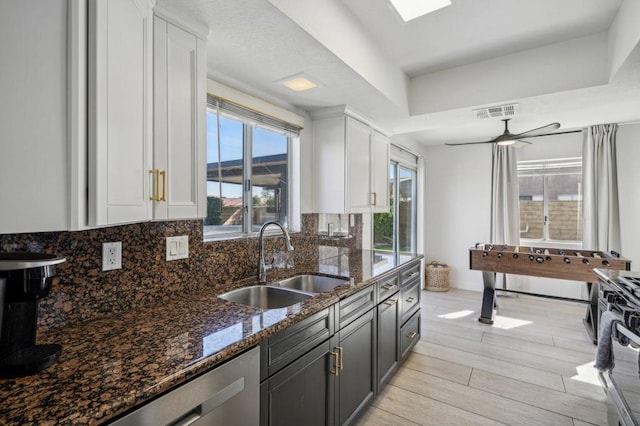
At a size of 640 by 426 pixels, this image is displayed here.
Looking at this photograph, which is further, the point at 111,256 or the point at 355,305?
the point at 355,305

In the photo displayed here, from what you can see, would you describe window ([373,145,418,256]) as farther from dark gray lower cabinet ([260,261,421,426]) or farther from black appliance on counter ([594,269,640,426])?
black appliance on counter ([594,269,640,426])

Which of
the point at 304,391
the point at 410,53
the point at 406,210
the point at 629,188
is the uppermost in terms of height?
the point at 410,53

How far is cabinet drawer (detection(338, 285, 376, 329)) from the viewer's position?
1.72 m

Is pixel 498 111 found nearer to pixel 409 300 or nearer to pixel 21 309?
pixel 409 300

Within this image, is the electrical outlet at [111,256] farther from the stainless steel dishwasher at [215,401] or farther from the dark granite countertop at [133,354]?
the stainless steel dishwasher at [215,401]

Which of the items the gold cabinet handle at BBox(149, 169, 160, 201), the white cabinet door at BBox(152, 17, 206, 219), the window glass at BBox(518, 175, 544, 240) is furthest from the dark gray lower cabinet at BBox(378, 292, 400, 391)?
the window glass at BBox(518, 175, 544, 240)

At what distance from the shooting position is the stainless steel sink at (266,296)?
5.87 feet

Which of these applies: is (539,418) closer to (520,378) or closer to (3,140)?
(520,378)

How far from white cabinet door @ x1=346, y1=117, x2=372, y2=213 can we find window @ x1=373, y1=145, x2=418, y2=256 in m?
1.14

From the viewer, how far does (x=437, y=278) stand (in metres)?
5.07

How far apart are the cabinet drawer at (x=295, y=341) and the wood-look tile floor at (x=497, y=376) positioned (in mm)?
930

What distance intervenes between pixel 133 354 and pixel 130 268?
0.57 metres

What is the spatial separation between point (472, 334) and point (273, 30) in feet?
11.3

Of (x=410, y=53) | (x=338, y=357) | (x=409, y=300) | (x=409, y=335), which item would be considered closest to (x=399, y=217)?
(x=409, y=300)
